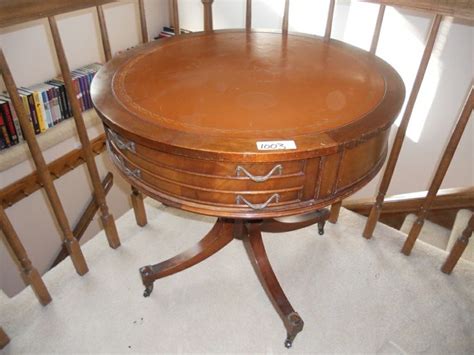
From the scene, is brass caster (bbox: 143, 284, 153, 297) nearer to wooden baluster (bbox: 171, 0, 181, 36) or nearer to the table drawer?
the table drawer

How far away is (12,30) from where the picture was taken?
269 cm

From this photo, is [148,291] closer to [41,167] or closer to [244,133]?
[41,167]

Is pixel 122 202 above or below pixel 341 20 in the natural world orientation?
below

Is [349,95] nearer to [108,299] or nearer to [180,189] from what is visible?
[180,189]

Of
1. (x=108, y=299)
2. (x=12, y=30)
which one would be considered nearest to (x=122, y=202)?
(x=12, y=30)

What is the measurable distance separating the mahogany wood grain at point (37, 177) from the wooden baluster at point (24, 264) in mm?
1588

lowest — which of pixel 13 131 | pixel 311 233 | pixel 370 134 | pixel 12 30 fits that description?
pixel 13 131

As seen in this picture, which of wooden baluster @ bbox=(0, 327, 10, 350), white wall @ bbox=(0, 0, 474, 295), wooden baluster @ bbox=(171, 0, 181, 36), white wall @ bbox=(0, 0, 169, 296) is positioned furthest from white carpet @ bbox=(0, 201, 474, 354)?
white wall @ bbox=(0, 0, 169, 296)

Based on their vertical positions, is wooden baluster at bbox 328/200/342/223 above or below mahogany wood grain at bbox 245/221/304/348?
below

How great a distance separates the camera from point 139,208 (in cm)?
171

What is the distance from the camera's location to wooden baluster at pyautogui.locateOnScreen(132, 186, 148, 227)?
5.52 ft

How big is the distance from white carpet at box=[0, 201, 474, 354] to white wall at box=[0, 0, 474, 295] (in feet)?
4.06

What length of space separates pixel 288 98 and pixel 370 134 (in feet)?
0.81

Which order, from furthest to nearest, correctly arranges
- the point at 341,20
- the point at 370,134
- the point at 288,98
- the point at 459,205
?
the point at 341,20, the point at 459,205, the point at 288,98, the point at 370,134
